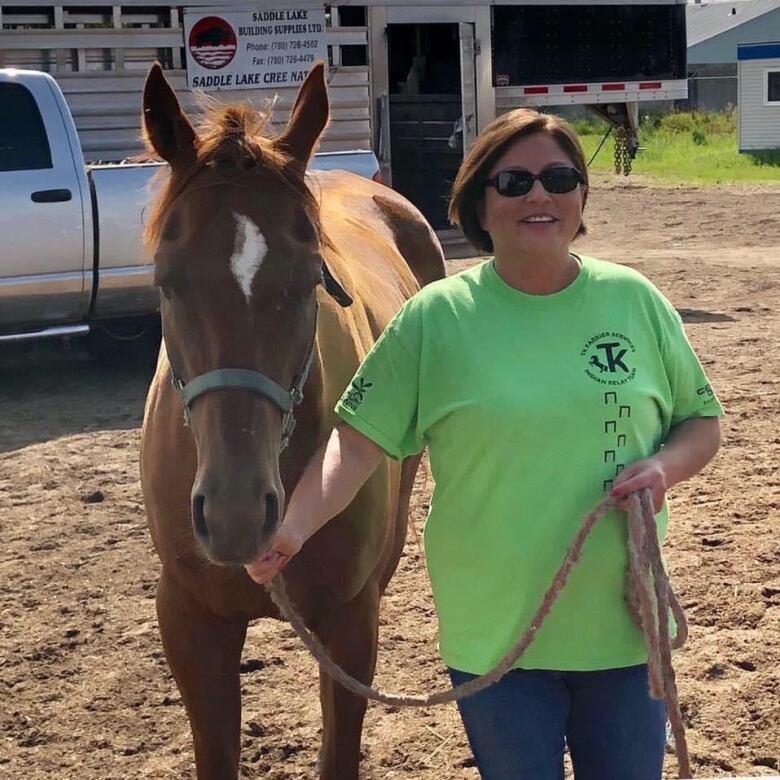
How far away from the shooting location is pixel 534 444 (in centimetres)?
210

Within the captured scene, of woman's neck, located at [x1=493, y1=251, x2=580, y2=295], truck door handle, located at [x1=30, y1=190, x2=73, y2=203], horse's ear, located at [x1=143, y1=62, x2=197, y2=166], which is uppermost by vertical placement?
horse's ear, located at [x1=143, y1=62, x2=197, y2=166]

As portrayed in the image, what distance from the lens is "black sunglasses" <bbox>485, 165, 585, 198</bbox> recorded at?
218 centimetres

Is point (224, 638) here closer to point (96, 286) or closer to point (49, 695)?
point (49, 695)

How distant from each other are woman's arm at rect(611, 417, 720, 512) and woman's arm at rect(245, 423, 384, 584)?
0.48 metres

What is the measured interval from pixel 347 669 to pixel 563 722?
90 centimetres

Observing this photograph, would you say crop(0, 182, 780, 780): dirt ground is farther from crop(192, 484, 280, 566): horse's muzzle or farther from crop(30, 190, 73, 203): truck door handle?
crop(192, 484, 280, 566): horse's muzzle

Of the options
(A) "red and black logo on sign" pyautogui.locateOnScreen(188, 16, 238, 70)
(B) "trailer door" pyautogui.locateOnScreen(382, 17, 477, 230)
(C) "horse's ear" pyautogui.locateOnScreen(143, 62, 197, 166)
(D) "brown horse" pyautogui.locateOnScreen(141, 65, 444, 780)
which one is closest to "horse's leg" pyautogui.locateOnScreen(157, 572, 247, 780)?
(D) "brown horse" pyautogui.locateOnScreen(141, 65, 444, 780)

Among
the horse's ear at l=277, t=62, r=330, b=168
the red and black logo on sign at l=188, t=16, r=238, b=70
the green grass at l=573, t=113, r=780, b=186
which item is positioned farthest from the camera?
the green grass at l=573, t=113, r=780, b=186

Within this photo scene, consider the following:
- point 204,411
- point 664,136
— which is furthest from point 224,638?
point 664,136

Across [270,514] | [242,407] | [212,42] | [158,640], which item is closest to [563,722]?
[270,514]

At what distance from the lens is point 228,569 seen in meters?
2.76

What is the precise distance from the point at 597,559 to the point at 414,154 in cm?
1008

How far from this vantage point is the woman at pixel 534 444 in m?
2.11

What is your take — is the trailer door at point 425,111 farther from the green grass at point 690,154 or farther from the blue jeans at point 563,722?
the blue jeans at point 563,722
